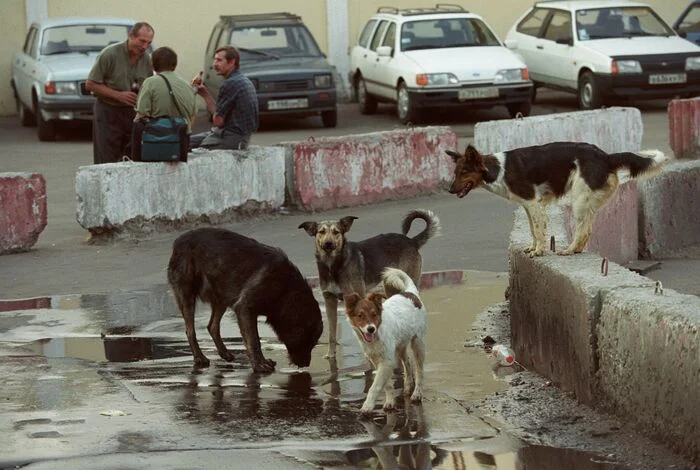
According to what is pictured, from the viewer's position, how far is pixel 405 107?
25.8 metres

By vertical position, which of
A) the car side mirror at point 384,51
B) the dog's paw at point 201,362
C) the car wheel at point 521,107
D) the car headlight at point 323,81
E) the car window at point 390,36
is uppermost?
the car window at point 390,36

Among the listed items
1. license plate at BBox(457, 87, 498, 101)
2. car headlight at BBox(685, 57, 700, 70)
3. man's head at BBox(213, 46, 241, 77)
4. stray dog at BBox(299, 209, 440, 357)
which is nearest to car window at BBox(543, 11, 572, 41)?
car headlight at BBox(685, 57, 700, 70)

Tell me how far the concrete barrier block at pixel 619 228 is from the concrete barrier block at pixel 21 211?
5.15 metres

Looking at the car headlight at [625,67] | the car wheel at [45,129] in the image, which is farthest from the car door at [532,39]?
the car wheel at [45,129]

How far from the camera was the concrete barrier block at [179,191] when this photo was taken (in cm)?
1502

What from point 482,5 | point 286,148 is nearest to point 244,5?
point 482,5

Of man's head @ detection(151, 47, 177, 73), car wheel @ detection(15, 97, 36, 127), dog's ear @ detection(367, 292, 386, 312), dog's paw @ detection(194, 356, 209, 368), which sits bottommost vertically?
car wheel @ detection(15, 97, 36, 127)

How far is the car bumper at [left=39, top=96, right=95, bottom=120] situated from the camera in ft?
81.1

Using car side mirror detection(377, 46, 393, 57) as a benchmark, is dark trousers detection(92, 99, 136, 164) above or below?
above

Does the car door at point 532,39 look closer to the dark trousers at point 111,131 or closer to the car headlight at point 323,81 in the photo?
the car headlight at point 323,81

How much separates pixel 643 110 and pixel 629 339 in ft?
66.6

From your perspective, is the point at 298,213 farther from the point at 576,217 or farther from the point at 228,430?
the point at 228,430

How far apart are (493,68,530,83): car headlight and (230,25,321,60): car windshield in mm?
3165

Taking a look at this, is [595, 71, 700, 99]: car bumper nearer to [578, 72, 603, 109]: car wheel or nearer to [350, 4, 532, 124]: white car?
[578, 72, 603, 109]: car wheel
